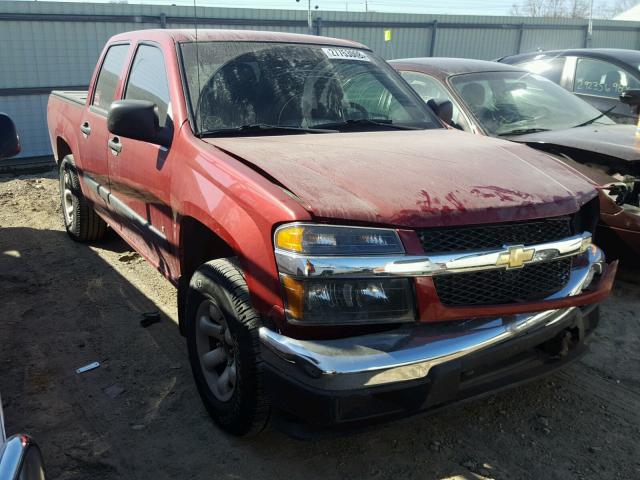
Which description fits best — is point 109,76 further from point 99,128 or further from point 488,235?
point 488,235

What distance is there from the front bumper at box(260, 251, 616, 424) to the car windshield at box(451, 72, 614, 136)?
2.99 metres

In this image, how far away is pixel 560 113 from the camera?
558cm

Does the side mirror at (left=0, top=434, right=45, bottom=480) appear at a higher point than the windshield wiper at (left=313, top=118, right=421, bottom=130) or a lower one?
lower

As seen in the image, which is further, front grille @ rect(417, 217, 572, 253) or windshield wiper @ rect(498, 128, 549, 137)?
windshield wiper @ rect(498, 128, 549, 137)

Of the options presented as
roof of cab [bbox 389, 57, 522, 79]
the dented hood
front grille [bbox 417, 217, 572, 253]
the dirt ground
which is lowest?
the dirt ground

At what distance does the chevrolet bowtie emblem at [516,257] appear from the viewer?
2.45 m

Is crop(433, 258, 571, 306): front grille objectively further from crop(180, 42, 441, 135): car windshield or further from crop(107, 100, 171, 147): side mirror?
crop(107, 100, 171, 147): side mirror

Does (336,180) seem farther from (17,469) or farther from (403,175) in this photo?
(17,469)

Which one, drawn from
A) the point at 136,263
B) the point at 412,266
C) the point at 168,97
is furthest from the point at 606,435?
the point at 136,263

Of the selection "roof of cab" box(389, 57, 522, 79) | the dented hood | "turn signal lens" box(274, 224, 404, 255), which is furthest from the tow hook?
"roof of cab" box(389, 57, 522, 79)

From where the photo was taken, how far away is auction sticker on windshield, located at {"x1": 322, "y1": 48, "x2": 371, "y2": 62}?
3980 mm

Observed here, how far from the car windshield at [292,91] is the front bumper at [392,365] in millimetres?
1484

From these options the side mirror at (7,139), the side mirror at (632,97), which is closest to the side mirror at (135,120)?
the side mirror at (7,139)

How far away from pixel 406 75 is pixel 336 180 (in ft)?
12.2
